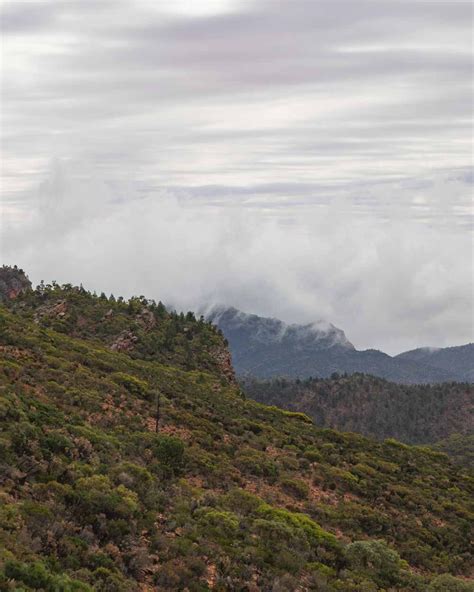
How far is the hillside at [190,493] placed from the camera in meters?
18.6

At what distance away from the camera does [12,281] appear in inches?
4929

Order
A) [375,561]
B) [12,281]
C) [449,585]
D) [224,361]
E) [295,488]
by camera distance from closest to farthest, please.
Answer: [449,585] < [375,561] < [295,488] < [224,361] < [12,281]

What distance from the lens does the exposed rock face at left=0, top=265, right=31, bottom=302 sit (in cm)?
12075

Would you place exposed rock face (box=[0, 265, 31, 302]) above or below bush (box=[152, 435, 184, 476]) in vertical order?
above

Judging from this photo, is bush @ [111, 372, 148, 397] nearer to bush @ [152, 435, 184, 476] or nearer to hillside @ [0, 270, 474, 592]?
hillside @ [0, 270, 474, 592]

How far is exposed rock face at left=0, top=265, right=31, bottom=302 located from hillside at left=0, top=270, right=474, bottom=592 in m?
74.6

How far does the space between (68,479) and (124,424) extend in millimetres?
11823

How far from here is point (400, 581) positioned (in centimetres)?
2544

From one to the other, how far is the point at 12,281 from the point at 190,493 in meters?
107

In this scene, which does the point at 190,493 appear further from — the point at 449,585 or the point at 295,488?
the point at 449,585

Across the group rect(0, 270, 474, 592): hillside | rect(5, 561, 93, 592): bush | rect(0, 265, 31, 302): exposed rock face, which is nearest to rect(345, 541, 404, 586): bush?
rect(0, 270, 474, 592): hillside

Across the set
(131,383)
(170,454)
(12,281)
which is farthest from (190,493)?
(12,281)

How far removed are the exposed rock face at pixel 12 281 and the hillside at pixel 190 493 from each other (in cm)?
7462

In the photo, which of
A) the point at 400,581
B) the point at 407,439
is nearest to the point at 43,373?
the point at 400,581
